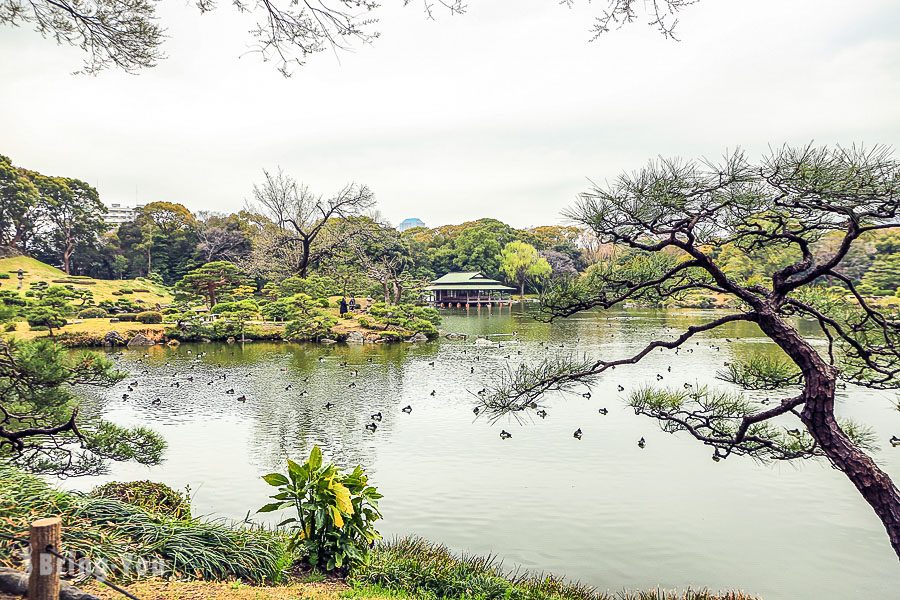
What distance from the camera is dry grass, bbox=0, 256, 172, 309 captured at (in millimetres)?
28406

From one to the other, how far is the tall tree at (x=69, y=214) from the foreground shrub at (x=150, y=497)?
35.9m

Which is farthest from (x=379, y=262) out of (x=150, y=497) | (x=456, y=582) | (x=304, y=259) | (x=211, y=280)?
(x=456, y=582)

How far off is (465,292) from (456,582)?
37349mm

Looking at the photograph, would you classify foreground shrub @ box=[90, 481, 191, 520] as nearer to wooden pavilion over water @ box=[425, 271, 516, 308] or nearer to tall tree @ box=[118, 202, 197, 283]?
tall tree @ box=[118, 202, 197, 283]

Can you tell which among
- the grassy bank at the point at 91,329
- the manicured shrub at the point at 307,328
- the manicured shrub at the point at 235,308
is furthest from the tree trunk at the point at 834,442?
the manicured shrub at the point at 235,308

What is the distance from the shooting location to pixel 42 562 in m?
2.29

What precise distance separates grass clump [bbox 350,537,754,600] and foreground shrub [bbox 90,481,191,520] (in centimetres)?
151

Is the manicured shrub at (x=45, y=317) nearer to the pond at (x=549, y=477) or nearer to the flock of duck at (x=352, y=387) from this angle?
the flock of duck at (x=352, y=387)

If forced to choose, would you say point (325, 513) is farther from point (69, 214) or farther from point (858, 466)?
point (69, 214)

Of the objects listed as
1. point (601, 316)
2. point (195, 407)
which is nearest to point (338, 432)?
point (195, 407)

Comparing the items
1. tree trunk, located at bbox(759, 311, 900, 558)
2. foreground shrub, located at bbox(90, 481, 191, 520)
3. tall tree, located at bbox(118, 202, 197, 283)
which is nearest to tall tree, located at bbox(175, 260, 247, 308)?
tall tree, located at bbox(118, 202, 197, 283)

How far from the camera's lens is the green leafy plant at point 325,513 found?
142 inches

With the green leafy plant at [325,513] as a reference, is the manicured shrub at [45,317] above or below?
above

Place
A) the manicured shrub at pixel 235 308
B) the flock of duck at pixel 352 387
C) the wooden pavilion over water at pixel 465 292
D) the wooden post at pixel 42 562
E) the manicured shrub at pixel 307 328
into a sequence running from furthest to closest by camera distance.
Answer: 1. the wooden pavilion over water at pixel 465 292
2. the manicured shrub at pixel 235 308
3. the manicured shrub at pixel 307 328
4. the flock of duck at pixel 352 387
5. the wooden post at pixel 42 562
